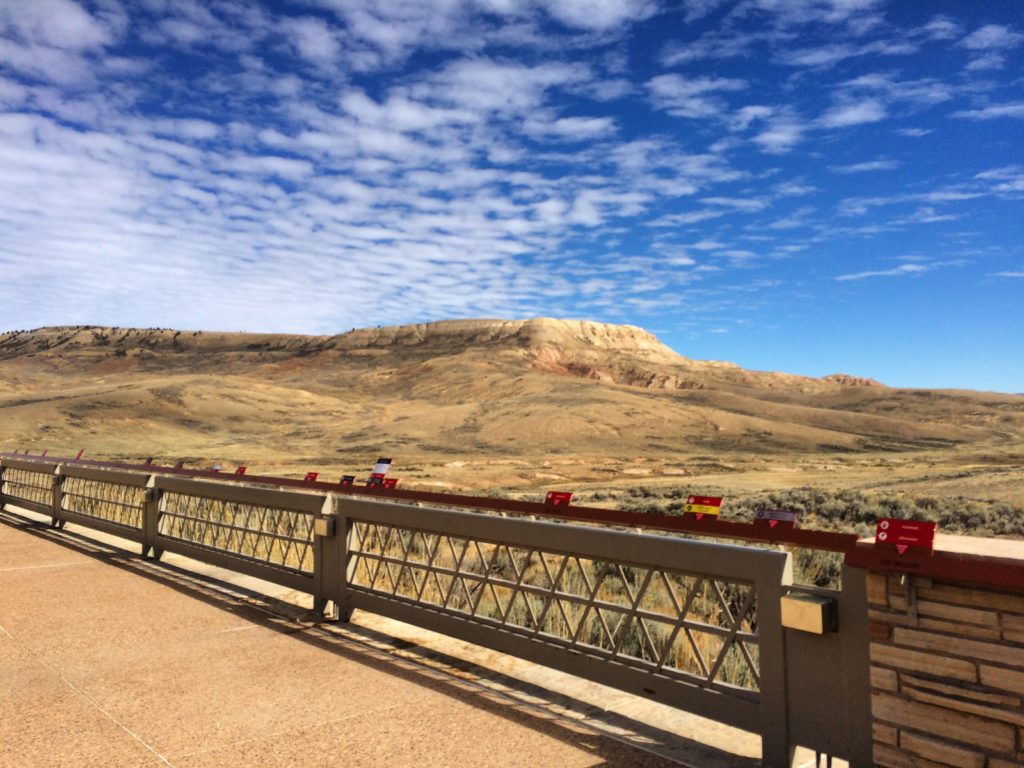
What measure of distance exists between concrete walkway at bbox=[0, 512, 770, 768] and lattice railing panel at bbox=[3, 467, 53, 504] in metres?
7.62

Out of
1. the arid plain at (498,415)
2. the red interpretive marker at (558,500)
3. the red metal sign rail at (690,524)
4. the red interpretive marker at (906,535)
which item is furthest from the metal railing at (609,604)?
the arid plain at (498,415)

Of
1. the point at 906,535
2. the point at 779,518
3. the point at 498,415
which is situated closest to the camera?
the point at 906,535

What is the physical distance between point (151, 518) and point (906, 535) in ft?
27.5

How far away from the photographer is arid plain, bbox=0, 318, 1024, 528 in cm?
3712

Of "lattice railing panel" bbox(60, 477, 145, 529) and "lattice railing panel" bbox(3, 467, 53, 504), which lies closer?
"lattice railing panel" bbox(60, 477, 145, 529)

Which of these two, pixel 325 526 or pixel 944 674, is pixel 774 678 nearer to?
pixel 944 674

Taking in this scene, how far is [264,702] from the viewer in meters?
4.43

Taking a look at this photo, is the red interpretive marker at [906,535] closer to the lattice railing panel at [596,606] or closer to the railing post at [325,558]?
the lattice railing panel at [596,606]

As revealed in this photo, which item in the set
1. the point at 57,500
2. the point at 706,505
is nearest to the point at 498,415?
the point at 57,500

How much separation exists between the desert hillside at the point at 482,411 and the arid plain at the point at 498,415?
292mm

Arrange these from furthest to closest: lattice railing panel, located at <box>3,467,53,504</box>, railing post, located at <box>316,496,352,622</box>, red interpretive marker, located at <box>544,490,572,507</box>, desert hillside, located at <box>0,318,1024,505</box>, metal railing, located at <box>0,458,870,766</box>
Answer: desert hillside, located at <box>0,318,1024,505</box>, lattice railing panel, located at <box>3,467,53,504</box>, red interpretive marker, located at <box>544,490,572,507</box>, railing post, located at <box>316,496,352,622</box>, metal railing, located at <box>0,458,870,766</box>

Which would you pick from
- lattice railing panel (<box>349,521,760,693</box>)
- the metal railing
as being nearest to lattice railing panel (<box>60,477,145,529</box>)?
the metal railing

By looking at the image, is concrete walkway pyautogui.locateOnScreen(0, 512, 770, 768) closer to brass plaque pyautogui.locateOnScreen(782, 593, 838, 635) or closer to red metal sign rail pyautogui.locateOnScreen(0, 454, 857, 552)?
brass plaque pyautogui.locateOnScreen(782, 593, 838, 635)

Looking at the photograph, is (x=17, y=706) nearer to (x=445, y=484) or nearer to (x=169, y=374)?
(x=445, y=484)
